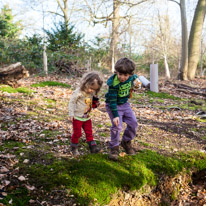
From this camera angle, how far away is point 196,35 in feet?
46.9

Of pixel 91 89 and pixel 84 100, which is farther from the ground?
pixel 91 89

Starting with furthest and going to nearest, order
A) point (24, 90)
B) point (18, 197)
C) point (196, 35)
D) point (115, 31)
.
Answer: point (115, 31) → point (196, 35) → point (24, 90) → point (18, 197)

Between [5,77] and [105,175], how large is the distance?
658 cm

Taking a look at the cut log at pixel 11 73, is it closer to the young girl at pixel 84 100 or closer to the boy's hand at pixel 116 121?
the young girl at pixel 84 100

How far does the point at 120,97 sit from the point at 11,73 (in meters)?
5.98

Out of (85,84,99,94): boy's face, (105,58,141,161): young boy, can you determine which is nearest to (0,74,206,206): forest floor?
(105,58,141,161): young boy

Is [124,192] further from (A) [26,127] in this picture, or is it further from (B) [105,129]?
(A) [26,127]

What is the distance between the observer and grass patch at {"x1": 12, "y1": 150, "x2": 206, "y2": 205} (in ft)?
8.77

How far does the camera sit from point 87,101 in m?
3.42

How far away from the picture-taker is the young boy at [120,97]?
3.14 metres

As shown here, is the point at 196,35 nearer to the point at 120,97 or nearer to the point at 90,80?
the point at 120,97

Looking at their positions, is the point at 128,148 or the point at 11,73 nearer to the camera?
the point at 128,148

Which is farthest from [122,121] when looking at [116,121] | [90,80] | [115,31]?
[115,31]

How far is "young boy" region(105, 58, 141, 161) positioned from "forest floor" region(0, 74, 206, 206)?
45 cm
